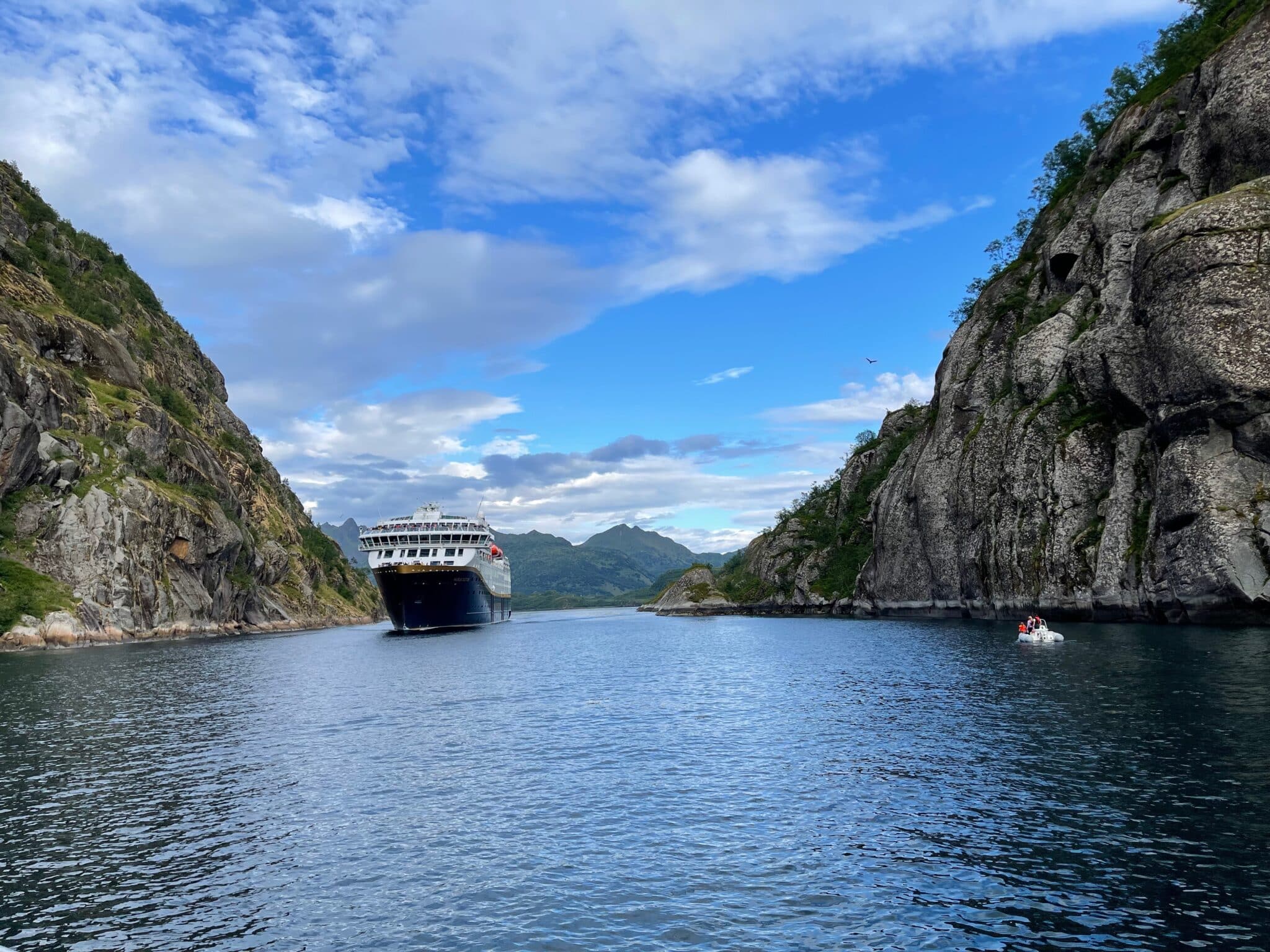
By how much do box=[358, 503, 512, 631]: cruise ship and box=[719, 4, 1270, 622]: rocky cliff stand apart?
6974 cm

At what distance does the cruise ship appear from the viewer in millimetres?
127000

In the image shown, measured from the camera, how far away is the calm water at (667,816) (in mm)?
16859

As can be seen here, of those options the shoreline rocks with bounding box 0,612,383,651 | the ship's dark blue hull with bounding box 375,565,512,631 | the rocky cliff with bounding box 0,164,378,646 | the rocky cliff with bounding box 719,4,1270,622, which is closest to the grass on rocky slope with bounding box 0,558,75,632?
the rocky cliff with bounding box 0,164,378,646

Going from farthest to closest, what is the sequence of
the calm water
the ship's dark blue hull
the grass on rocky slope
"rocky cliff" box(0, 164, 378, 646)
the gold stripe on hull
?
the ship's dark blue hull
the gold stripe on hull
"rocky cliff" box(0, 164, 378, 646)
the grass on rocky slope
the calm water

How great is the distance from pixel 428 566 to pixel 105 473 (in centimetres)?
4567

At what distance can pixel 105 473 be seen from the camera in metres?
111

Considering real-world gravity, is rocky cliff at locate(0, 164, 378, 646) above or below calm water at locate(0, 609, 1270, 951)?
above

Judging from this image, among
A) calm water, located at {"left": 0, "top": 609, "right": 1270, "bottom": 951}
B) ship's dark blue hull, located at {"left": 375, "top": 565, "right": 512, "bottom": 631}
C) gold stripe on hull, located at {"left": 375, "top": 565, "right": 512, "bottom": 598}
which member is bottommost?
calm water, located at {"left": 0, "top": 609, "right": 1270, "bottom": 951}

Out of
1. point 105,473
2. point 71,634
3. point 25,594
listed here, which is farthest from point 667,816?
point 105,473

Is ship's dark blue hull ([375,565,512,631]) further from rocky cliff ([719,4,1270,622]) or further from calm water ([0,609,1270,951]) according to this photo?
calm water ([0,609,1270,951])

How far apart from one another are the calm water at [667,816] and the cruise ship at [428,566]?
76.0m

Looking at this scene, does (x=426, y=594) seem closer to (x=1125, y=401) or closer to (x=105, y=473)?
(x=105, y=473)

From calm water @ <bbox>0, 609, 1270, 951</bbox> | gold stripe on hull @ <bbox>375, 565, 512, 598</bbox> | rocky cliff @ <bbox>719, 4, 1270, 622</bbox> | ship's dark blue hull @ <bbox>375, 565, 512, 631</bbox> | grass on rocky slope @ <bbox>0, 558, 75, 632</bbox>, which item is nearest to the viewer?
calm water @ <bbox>0, 609, 1270, 951</bbox>

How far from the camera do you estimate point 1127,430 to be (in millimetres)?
77062
